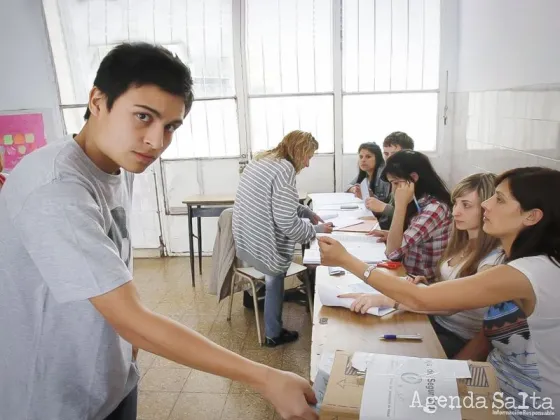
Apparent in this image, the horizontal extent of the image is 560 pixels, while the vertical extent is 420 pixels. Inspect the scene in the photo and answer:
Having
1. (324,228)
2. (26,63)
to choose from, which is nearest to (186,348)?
(324,228)

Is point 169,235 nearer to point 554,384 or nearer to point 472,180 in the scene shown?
point 472,180

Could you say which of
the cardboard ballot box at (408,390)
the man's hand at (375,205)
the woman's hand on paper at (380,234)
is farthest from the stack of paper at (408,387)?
the man's hand at (375,205)

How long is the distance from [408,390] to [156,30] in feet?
13.9

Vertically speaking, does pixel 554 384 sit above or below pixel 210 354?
below

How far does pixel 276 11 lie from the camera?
4.11m

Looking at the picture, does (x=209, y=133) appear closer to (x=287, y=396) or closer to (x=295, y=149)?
(x=295, y=149)

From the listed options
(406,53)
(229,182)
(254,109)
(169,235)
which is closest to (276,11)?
(254,109)

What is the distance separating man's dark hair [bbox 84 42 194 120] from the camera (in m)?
0.79

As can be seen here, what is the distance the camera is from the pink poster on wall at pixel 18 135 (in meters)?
4.32

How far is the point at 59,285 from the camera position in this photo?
0.68m

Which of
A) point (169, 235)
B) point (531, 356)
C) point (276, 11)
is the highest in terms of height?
point (276, 11)

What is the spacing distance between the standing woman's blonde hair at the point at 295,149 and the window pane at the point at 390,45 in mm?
1807

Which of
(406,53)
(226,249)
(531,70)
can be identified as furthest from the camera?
(406,53)

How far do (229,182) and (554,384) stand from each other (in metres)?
3.59
